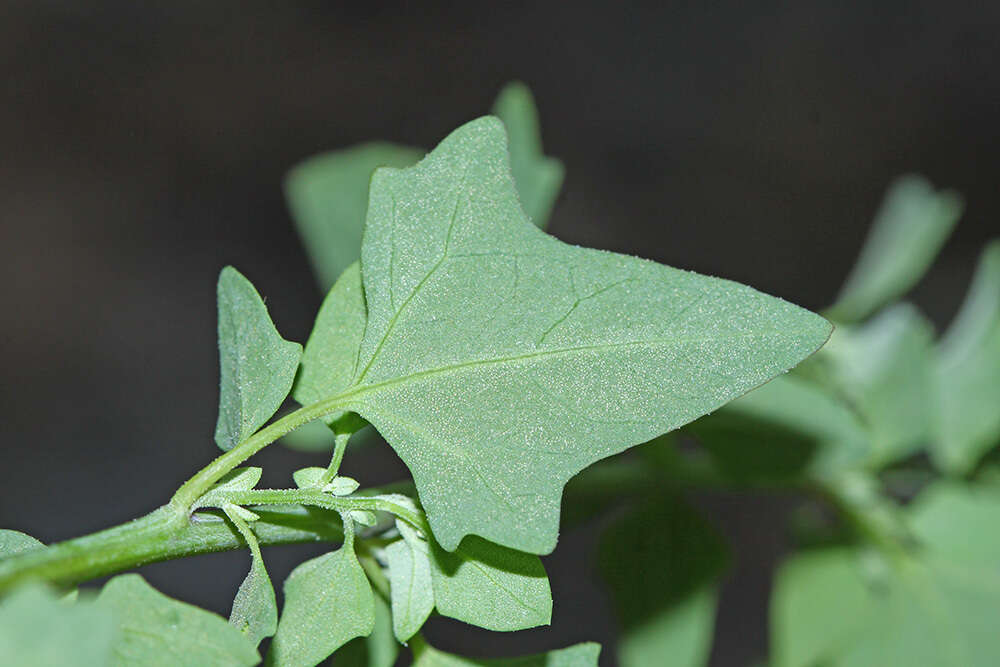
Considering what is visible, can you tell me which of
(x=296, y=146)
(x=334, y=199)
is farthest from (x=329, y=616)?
(x=296, y=146)

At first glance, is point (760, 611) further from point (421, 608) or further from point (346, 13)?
point (421, 608)

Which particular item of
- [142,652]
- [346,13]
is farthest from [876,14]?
[142,652]

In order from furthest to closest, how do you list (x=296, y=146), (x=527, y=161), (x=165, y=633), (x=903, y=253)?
(x=296, y=146), (x=903, y=253), (x=527, y=161), (x=165, y=633)

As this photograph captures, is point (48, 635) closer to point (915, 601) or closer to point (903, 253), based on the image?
point (915, 601)

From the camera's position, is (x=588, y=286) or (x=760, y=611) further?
(x=760, y=611)

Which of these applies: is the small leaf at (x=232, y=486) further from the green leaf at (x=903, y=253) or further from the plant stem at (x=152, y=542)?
the green leaf at (x=903, y=253)
